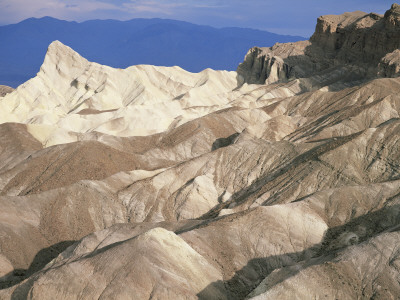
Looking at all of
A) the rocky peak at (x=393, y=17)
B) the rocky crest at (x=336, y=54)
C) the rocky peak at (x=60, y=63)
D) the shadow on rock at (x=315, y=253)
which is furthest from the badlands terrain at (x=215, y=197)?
the rocky peak at (x=60, y=63)

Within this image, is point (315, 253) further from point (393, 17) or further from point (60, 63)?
point (60, 63)

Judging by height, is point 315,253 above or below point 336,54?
below

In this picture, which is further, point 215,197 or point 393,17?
point 393,17

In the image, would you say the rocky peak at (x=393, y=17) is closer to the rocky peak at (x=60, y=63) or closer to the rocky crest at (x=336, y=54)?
the rocky crest at (x=336, y=54)

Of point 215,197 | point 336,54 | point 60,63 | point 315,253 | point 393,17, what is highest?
point 393,17

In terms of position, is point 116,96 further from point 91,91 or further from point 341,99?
point 341,99

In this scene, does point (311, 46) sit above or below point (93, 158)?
above

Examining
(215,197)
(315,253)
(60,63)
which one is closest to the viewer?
(315,253)

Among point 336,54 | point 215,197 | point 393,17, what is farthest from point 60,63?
point 215,197

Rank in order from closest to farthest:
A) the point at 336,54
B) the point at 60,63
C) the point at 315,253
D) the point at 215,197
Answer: the point at 315,253, the point at 215,197, the point at 336,54, the point at 60,63

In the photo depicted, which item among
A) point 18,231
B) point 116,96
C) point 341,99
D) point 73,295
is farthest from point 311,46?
point 73,295
